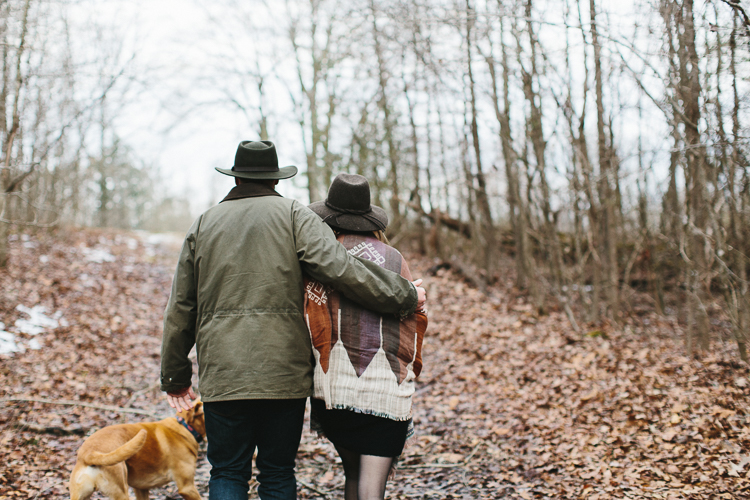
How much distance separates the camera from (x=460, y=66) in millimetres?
11234

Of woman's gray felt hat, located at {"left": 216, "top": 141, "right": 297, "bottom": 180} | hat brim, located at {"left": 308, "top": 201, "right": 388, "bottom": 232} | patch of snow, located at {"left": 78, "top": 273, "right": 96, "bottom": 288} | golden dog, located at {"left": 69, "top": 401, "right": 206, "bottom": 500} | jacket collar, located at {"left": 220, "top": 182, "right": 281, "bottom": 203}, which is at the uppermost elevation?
woman's gray felt hat, located at {"left": 216, "top": 141, "right": 297, "bottom": 180}

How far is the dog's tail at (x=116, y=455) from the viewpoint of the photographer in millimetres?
3043

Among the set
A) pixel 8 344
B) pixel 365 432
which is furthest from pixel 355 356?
pixel 8 344

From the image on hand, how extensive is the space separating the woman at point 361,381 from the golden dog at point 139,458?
1377 millimetres

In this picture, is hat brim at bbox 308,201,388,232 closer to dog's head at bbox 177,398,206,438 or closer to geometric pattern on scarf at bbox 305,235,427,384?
geometric pattern on scarf at bbox 305,235,427,384

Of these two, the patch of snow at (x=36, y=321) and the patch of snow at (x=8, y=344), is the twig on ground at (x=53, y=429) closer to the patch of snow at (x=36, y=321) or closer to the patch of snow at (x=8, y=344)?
the patch of snow at (x=8, y=344)

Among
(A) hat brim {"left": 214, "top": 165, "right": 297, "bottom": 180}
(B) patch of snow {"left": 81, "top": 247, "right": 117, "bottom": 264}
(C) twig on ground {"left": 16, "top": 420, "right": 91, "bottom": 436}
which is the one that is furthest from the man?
(B) patch of snow {"left": 81, "top": 247, "right": 117, "bottom": 264}

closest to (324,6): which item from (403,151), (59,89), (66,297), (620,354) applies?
(403,151)

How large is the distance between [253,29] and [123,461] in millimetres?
16684

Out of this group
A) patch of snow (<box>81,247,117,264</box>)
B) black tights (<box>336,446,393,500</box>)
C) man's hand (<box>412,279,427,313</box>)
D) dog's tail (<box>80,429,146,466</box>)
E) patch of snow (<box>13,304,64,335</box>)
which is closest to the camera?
black tights (<box>336,446,393,500</box>)

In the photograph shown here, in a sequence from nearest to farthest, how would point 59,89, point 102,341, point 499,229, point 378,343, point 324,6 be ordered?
point 378,343 → point 102,341 → point 59,89 → point 499,229 → point 324,6

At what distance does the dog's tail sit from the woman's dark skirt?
52.6 inches

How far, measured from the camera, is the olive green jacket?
235 cm

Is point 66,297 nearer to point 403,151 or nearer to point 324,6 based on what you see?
point 403,151
